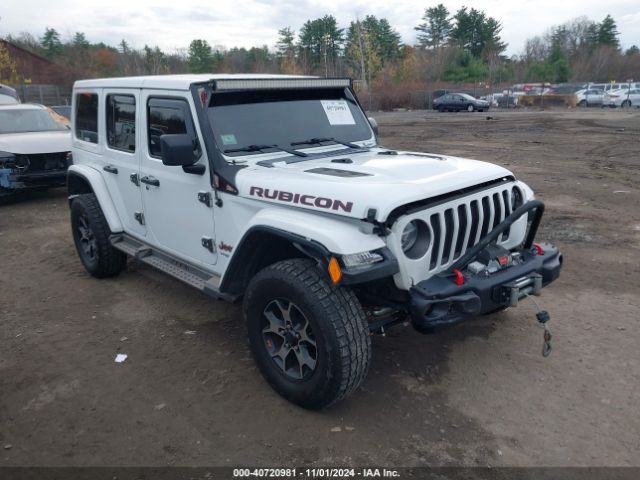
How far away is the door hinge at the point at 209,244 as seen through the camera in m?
3.92

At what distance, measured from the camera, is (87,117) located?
17.9 ft

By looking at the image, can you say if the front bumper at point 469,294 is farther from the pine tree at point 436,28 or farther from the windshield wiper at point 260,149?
the pine tree at point 436,28

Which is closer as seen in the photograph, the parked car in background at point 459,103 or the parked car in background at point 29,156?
the parked car in background at point 29,156

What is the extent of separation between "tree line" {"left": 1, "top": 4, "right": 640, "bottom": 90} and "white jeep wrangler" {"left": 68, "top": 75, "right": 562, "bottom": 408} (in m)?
54.6

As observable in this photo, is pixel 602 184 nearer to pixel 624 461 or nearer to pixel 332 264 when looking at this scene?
pixel 624 461

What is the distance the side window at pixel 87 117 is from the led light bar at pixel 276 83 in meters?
2.03

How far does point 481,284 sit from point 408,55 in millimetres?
76299

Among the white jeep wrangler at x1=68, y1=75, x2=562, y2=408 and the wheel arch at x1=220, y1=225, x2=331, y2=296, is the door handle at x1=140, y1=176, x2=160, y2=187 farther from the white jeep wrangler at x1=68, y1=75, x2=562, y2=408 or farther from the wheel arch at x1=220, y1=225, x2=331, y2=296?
the wheel arch at x1=220, y1=225, x2=331, y2=296

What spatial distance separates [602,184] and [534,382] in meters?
7.80

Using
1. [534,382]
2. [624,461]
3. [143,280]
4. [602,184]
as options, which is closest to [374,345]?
[534,382]

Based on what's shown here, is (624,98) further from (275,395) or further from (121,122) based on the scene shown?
(275,395)

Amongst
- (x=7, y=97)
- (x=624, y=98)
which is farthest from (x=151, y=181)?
(x=624, y=98)

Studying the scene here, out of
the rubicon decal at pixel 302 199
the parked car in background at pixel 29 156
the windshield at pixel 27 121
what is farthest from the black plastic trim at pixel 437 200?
the windshield at pixel 27 121

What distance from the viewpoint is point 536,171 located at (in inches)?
456
